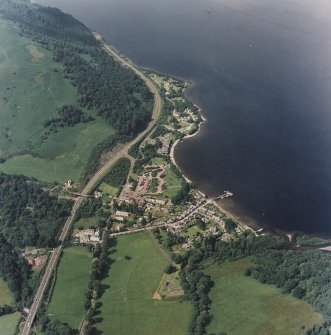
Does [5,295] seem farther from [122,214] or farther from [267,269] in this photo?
[267,269]

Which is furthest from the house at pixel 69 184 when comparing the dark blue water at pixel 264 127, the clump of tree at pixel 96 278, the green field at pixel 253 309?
the green field at pixel 253 309

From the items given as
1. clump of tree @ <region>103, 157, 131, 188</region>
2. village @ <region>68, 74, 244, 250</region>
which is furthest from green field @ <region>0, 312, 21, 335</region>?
clump of tree @ <region>103, 157, 131, 188</region>

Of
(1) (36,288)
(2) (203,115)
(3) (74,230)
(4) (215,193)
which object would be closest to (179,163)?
(4) (215,193)

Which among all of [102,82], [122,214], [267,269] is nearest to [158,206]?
[122,214]

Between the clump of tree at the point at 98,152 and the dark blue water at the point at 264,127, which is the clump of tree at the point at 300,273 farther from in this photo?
the clump of tree at the point at 98,152

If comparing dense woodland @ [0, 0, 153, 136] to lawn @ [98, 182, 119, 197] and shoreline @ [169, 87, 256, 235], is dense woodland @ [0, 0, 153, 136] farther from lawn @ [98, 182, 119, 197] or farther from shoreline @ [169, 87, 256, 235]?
lawn @ [98, 182, 119, 197]

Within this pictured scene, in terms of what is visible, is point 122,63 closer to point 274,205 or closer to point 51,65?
point 51,65
